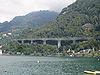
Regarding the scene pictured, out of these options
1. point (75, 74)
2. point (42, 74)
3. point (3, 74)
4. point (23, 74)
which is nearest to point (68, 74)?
point (75, 74)

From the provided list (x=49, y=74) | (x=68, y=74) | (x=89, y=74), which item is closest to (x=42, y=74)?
(x=49, y=74)

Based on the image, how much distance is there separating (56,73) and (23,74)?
12.3m

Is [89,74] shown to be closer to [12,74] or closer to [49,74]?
[49,74]

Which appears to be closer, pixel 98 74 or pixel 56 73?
pixel 98 74

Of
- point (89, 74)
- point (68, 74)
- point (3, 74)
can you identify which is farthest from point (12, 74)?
point (89, 74)

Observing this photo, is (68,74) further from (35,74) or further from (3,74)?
(3,74)

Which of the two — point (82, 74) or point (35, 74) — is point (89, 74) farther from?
point (35, 74)

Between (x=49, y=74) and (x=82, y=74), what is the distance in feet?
38.8

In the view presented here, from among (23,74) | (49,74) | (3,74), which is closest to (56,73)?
(49,74)

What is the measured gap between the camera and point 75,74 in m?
102

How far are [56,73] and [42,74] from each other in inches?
238

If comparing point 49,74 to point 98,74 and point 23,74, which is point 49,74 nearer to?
point 23,74

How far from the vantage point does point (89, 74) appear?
334 ft

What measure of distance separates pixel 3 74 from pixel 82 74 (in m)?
28.5
